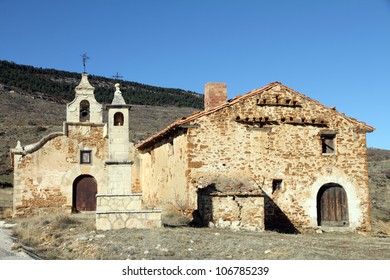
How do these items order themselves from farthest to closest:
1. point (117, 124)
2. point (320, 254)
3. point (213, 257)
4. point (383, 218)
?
point (383, 218) → point (117, 124) → point (320, 254) → point (213, 257)

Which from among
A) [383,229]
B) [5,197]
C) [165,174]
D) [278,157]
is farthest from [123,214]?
[5,197]

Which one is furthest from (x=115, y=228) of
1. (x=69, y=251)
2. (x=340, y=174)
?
(x=340, y=174)

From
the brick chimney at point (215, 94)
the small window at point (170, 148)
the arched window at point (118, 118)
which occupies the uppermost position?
the brick chimney at point (215, 94)

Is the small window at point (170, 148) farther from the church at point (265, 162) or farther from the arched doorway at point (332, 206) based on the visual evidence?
the arched doorway at point (332, 206)

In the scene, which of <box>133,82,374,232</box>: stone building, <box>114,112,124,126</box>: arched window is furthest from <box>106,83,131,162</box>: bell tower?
<box>133,82,374,232</box>: stone building

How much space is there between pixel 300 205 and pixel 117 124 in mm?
7216

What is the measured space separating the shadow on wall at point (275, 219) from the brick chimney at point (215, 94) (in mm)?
3912

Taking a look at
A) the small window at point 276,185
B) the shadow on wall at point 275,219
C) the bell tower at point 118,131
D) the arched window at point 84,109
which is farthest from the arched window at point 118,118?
the arched window at point 84,109

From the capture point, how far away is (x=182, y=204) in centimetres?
1786

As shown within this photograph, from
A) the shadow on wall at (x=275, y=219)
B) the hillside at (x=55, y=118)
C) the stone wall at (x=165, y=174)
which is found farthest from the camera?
the hillside at (x=55, y=118)

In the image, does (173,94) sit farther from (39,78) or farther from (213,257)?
(213,257)

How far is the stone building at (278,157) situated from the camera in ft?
57.6

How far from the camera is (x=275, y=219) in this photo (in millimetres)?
18047

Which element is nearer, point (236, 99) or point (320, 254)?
point (320, 254)
